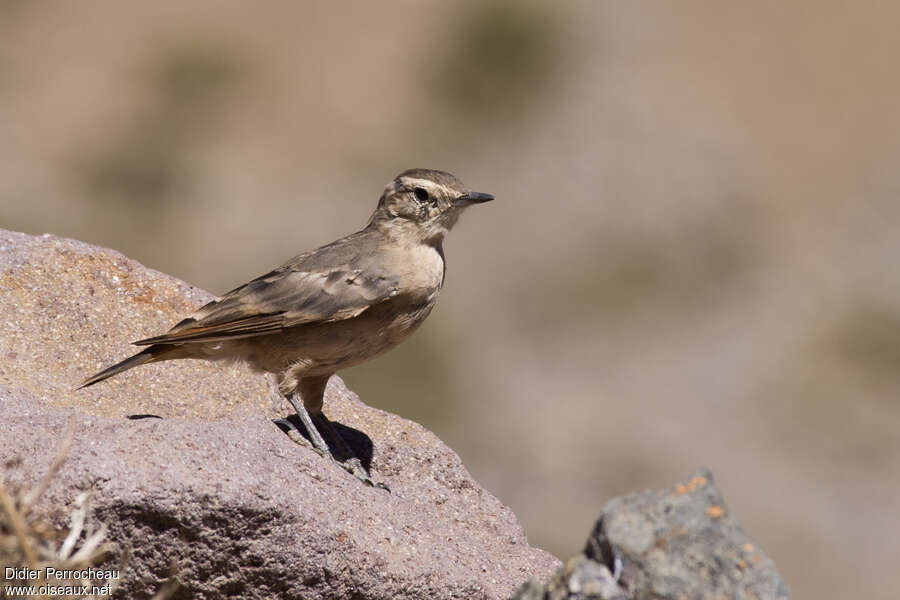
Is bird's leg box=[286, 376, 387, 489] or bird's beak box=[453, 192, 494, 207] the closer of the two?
bird's leg box=[286, 376, 387, 489]

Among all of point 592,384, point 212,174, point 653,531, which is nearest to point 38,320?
point 653,531

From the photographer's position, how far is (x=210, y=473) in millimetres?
5449

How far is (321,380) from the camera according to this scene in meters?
7.66

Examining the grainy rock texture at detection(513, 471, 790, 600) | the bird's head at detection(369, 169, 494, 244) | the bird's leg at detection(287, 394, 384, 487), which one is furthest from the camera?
the bird's head at detection(369, 169, 494, 244)


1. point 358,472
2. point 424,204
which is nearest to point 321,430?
point 358,472

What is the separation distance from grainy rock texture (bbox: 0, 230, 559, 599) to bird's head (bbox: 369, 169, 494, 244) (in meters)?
1.15

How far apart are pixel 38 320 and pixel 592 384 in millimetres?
11184

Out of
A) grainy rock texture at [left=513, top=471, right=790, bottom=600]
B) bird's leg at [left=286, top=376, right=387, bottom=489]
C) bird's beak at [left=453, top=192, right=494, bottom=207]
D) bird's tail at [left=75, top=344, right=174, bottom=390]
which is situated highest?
bird's beak at [left=453, top=192, right=494, bottom=207]

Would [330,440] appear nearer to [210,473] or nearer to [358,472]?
[358,472]

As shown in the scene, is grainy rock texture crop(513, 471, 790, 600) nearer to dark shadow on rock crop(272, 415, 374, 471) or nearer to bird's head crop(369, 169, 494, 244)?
dark shadow on rock crop(272, 415, 374, 471)

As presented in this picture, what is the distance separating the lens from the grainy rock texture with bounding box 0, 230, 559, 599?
211 inches

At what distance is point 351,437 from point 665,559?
3.46 meters

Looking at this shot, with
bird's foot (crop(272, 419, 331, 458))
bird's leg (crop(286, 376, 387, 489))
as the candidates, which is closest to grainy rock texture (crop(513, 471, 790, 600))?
bird's leg (crop(286, 376, 387, 489))

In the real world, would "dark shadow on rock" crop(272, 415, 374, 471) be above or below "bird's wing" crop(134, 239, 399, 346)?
below
